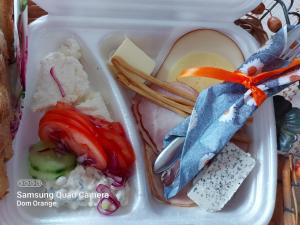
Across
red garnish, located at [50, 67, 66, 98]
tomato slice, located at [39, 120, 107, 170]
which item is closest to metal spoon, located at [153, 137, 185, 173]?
tomato slice, located at [39, 120, 107, 170]

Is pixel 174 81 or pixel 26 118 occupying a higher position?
pixel 174 81

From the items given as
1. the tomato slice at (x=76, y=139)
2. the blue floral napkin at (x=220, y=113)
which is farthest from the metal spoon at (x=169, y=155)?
the tomato slice at (x=76, y=139)

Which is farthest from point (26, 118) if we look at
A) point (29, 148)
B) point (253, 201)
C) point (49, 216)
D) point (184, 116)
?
point (253, 201)

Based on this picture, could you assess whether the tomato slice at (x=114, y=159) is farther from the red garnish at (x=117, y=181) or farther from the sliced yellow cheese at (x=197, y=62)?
the sliced yellow cheese at (x=197, y=62)

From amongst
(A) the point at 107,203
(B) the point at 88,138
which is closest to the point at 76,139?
(B) the point at 88,138

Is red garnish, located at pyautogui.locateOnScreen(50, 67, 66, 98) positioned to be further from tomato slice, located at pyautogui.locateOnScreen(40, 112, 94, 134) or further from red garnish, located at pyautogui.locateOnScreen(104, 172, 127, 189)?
red garnish, located at pyautogui.locateOnScreen(104, 172, 127, 189)

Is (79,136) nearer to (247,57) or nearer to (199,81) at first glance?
(199,81)
